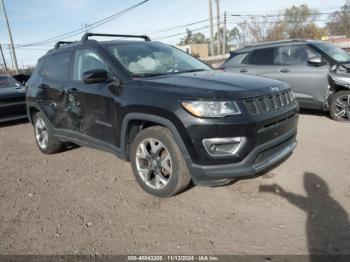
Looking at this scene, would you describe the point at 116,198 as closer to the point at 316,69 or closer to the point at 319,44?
the point at 316,69

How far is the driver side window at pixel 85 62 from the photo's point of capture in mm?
4316

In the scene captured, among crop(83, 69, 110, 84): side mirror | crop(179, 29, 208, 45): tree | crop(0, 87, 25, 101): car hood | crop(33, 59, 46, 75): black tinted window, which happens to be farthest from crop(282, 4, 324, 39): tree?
crop(83, 69, 110, 84): side mirror

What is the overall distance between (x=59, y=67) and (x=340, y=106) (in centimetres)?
544

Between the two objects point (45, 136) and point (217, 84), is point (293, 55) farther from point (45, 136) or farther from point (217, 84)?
point (45, 136)

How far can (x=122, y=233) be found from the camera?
3.20m

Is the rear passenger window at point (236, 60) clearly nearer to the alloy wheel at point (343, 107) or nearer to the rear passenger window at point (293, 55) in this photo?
the rear passenger window at point (293, 55)

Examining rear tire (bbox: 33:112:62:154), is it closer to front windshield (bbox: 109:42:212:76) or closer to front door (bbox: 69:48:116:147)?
front door (bbox: 69:48:116:147)

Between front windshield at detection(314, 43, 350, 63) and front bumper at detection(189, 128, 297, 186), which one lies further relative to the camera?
front windshield at detection(314, 43, 350, 63)

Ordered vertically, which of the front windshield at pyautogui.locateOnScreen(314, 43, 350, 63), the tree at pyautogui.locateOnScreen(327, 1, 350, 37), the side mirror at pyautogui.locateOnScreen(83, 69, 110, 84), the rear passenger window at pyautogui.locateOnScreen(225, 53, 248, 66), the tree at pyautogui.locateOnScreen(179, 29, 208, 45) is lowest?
the tree at pyautogui.locateOnScreen(179, 29, 208, 45)

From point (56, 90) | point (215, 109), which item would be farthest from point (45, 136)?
point (215, 109)

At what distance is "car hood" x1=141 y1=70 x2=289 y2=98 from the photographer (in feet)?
10.8

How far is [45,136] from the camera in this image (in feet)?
19.5

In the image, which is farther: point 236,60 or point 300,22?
point 300,22

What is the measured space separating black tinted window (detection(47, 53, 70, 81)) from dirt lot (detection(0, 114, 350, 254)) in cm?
144
